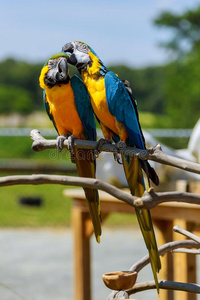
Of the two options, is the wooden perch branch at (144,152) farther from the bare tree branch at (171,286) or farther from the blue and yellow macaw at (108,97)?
the bare tree branch at (171,286)

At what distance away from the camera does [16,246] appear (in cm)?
417

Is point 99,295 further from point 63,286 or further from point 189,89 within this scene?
point 189,89

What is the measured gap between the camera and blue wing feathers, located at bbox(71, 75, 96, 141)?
124cm

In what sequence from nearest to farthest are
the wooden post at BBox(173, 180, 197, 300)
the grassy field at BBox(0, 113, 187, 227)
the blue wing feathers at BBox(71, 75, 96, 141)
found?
the blue wing feathers at BBox(71, 75, 96, 141) < the wooden post at BBox(173, 180, 197, 300) < the grassy field at BBox(0, 113, 187, 227)

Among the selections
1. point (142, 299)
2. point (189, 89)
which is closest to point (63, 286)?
point (142, 299)

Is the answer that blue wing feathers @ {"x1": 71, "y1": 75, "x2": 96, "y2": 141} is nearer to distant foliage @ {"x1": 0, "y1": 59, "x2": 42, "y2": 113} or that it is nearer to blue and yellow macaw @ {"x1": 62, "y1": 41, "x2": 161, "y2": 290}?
blue and yellow macaw @ {"x1": 62, "y1": 41, "x2": 161, "y2": 290}

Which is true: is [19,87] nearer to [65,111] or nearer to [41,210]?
[41,210]

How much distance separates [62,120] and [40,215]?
4.01m

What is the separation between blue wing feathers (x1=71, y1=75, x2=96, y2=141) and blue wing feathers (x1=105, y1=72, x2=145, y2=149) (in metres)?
0.09

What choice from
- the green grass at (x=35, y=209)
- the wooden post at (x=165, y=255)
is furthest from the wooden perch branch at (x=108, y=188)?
the green grass at (x=35, y=209)

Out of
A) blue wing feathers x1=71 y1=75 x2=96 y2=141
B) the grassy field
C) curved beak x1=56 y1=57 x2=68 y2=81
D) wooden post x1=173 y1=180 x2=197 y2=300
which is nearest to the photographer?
curved beak x1=56 y1=57 x2=68 y2=81

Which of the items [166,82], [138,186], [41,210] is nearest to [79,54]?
[138,186]

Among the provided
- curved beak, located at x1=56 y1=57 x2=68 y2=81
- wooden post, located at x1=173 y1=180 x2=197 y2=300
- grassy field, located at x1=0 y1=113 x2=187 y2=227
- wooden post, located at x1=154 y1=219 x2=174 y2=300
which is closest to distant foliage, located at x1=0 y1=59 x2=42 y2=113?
grassy field, located at x1=0 y1=113 x2=187 y2=227

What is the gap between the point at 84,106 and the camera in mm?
1278
